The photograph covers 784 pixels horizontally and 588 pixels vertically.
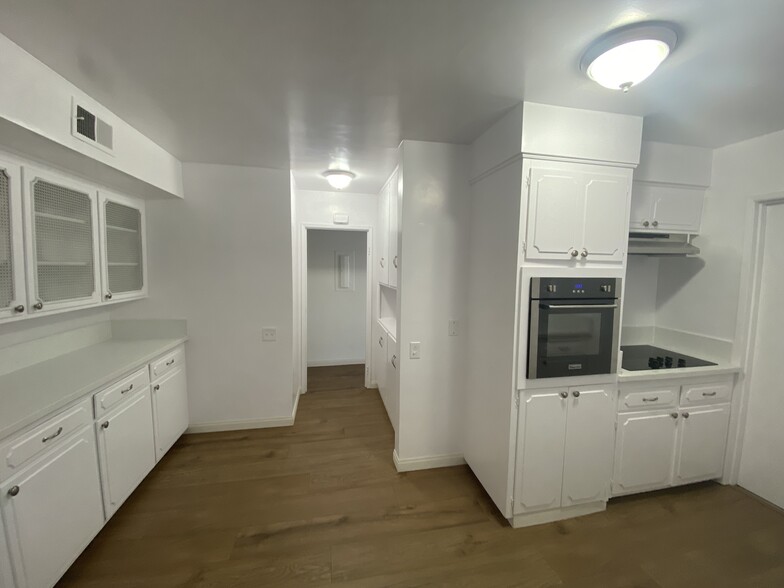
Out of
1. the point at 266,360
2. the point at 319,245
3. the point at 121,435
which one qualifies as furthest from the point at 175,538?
the point at 319,245

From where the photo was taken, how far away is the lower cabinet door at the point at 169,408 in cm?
226

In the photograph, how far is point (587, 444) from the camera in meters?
1.89

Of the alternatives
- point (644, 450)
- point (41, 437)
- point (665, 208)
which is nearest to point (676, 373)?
point (644, 450)

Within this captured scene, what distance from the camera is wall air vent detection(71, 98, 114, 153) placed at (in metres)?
1.51

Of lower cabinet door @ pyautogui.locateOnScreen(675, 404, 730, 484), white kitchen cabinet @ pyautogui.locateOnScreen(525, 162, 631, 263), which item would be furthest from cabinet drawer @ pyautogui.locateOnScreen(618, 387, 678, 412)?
white kitchen cabinet @ pyautogui.locateOnScreen(525, 162, 631, 263)

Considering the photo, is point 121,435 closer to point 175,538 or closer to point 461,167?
point 175,538

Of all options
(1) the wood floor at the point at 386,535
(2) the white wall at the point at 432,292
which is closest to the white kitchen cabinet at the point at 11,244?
(1) the wood floor at the point at 386,535

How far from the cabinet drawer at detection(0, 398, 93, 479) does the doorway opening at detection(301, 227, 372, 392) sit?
3.09m

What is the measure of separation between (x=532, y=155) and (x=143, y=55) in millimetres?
1919

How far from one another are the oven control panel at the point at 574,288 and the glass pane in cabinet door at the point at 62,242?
9.05 ft

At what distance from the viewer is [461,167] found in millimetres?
2291

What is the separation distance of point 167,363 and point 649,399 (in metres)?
3.55

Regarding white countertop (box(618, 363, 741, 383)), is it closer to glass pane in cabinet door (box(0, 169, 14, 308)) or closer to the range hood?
the range hood

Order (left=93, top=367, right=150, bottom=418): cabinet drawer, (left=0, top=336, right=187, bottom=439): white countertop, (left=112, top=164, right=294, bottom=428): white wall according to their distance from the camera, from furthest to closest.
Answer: (left=112, top=164, right=294, bottom=428): white wall < (left=93, top=367, right=150, bottom=418): cabinet drawer < (left=0, top=336, right=187, bottom=439): white countertop
